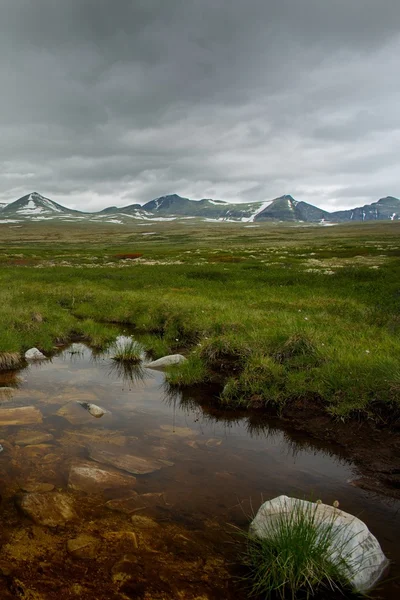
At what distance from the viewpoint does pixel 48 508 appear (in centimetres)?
642

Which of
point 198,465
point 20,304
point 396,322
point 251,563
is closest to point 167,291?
point 20,304

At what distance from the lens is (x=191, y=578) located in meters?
5.16

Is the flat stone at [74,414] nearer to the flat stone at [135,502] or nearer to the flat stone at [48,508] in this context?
the flat stone at [48,508]

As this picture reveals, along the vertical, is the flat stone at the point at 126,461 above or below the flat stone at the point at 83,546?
below

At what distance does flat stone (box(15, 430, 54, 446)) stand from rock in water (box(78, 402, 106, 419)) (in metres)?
1.44

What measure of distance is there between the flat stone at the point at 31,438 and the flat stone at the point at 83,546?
3.46 m

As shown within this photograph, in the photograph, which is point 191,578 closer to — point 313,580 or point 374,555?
point 313,580

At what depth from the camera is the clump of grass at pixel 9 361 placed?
14.2m

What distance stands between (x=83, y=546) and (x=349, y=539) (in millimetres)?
3839

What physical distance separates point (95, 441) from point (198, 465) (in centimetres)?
256

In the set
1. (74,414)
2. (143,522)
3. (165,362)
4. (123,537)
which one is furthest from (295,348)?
(123,537)

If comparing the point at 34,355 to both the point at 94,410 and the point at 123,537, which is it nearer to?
the point at 94,410

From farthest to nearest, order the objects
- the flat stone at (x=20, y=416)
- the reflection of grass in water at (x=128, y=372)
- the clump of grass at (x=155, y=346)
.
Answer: the clump of grass at (x=155, y=346), the reflection of grass in water at (x=128, y=372), the flat stone at (x=20, y=416)

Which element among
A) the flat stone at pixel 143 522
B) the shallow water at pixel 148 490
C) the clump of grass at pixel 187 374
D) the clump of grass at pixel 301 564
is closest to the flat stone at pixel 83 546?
the shallow water at pixel 148 490
